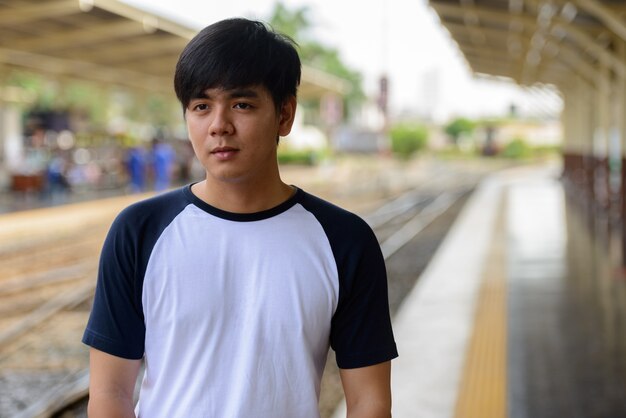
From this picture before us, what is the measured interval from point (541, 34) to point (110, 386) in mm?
14630

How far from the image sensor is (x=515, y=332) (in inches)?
275

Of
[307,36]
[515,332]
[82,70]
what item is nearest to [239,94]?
[515,332]

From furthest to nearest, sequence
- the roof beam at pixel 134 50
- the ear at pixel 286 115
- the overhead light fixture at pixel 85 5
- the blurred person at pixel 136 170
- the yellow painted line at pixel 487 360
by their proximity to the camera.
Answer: the blurred person at pixel 136 170 → the roof beam at pixel 134 50 → the overhead light fixture at pixel 85 5 → the yellow painted line at pixel 487 360 → the ear at pixel 286 115

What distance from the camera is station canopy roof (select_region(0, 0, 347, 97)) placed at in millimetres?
13656

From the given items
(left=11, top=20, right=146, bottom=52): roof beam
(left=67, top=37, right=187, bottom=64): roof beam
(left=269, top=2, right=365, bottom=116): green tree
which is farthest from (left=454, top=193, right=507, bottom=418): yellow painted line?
(left=269, top=2, right=365, bottom=116): green tree

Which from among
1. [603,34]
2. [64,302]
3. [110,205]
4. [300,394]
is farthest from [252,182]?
[110,205]

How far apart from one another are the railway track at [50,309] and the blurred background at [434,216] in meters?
0.03

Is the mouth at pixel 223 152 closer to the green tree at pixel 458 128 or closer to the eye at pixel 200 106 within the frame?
the eye at pixel 200 106

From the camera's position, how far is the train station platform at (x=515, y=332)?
516 centimetres

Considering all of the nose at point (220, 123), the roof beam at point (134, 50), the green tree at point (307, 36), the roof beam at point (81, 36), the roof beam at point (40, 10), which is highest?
the green tree at point (307, 36)

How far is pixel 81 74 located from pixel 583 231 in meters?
13.0

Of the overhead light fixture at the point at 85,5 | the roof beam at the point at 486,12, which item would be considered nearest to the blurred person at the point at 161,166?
the overhead light fixture at the point at 85,5

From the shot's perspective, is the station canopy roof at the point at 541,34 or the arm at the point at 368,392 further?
the station canopy roof at the point at 541,34

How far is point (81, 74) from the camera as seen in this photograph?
22453 millimetres
